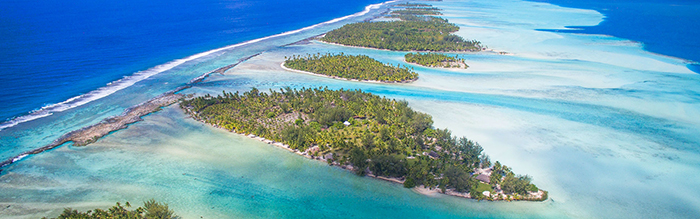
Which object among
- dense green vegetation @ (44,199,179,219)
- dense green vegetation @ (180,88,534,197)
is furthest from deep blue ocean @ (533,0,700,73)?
dense green vegetation @ (44,199,179,219)

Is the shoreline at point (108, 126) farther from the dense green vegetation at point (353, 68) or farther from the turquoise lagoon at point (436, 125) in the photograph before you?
the dense green vegetation at point (353, 68)

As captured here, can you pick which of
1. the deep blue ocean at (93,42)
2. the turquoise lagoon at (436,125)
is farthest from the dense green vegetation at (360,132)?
the deep blue ocean at (93,42)

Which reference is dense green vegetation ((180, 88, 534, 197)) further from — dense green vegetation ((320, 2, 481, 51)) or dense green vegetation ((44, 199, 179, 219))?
dense green vegetation ((320, 2, 481, 51))

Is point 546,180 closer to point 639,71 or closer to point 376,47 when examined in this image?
point 639,71

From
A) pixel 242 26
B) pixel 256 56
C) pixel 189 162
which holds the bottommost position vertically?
pixel 189 162

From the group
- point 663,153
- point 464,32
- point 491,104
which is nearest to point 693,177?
point 663,153

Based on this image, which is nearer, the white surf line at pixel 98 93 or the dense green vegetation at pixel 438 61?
the white surf line at pixel 98 93
